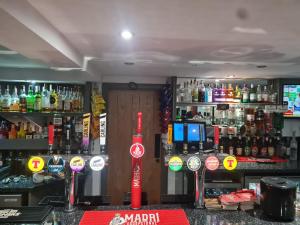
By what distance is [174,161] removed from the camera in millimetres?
2207

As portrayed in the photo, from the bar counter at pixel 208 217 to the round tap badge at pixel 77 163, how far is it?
33cm

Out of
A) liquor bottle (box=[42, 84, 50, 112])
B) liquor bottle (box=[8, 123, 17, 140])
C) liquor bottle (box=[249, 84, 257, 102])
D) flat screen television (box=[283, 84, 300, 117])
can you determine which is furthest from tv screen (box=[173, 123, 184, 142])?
liquor bottle (box=[8, 123, 17, 140])

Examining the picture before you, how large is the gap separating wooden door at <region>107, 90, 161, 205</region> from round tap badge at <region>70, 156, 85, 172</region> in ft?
9.15

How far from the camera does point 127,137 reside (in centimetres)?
498

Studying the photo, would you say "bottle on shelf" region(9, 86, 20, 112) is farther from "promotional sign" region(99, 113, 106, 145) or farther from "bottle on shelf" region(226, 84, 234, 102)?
"bottle on shelf" region(226, 84, 234, 102)

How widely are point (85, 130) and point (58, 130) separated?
7.18 ft

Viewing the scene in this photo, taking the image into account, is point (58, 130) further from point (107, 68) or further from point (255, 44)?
point (255, 44)

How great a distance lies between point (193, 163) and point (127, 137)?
2838mm

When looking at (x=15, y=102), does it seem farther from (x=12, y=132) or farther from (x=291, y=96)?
(x=291, y=96)

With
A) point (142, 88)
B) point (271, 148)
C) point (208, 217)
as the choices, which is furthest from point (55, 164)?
point (271, 148)

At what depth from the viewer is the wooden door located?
195 inches

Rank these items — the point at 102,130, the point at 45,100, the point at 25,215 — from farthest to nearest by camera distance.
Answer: the point at 45,100 < the point at 102,130 < the point at 25,215

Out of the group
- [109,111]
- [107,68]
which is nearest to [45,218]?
[107,68]

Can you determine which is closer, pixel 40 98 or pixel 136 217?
pixel 136 217
